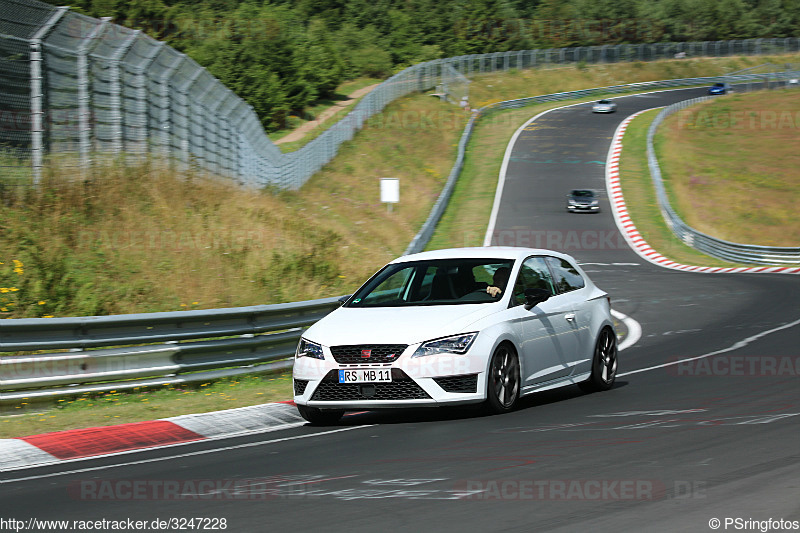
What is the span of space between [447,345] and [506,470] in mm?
2328

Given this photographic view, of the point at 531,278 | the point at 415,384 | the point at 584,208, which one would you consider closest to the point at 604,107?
the point at 584,208

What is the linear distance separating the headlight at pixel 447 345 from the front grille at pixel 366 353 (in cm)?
16

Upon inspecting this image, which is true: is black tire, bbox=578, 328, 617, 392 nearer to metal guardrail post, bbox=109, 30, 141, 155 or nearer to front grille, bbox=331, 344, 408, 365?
front grille, bbox=331, 344, 408, 365

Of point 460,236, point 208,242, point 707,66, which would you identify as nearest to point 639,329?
point 208,242

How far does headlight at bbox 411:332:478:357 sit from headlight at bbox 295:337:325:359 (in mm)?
949

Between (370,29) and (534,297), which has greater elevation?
(370,29)

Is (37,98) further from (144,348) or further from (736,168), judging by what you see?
(736,168)

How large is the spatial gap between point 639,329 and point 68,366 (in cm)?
1135

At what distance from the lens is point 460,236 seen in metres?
40.0

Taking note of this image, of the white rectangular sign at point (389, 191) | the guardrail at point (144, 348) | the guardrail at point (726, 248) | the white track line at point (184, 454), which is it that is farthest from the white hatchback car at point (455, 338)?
the guardrail at point (726, 248)

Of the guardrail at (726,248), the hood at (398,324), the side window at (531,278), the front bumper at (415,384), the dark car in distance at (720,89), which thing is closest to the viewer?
the front bumper at (415,384)

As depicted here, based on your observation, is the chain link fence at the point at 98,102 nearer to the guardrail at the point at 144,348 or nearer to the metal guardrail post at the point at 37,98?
the metal guardrail post at the point at 37,98

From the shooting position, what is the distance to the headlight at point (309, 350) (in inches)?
378

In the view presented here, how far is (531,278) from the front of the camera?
10.8 m
